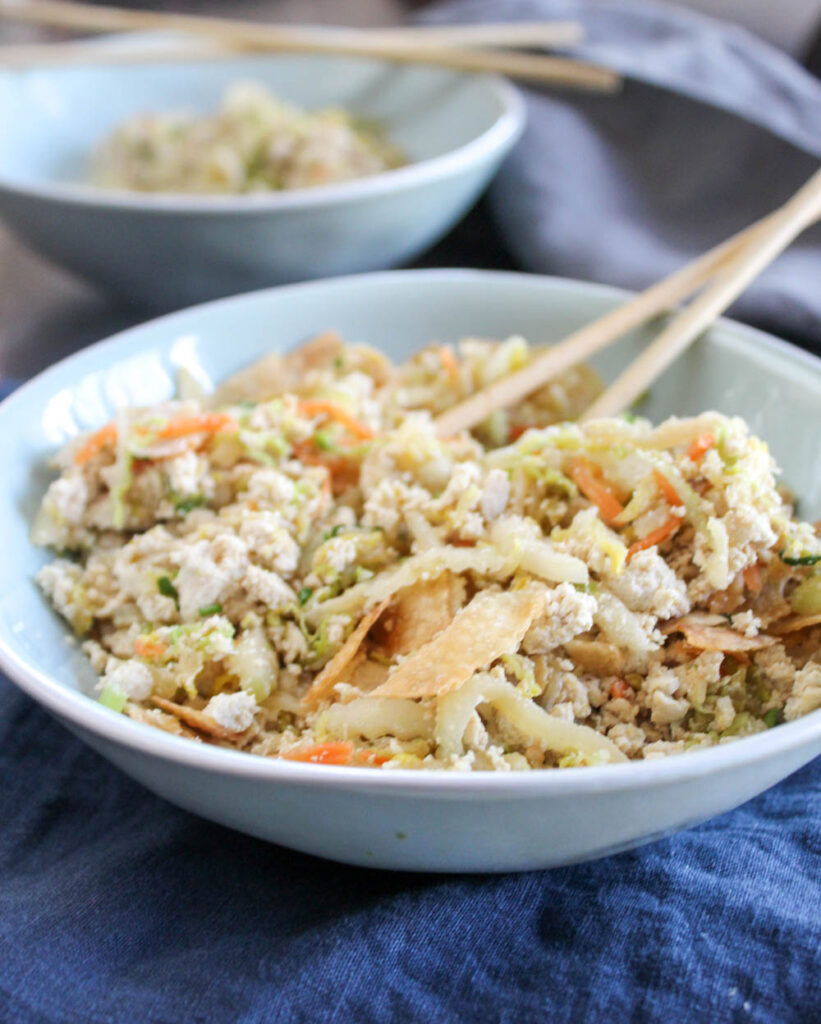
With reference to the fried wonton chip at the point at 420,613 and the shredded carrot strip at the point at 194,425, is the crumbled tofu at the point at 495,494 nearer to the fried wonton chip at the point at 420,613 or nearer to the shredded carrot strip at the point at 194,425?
the fried wonton chip at the point at 420,613

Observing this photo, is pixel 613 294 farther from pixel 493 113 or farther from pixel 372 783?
pixel 372 783

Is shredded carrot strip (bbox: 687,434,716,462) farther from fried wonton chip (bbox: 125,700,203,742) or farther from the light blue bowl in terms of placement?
the light blue bowl

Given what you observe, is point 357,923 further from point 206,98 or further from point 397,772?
point 206,98

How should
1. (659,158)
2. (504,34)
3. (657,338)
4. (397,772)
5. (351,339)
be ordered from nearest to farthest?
(397,772) < (657,338) < (351,339) < (659,158) < (504,34)

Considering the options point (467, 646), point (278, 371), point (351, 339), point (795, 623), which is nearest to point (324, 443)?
point (278, 371)

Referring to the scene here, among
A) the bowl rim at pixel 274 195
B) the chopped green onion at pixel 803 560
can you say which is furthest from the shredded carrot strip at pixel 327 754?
the bowl rim at pixel 274 195

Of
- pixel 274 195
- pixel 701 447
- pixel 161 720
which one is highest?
pixel 701 447

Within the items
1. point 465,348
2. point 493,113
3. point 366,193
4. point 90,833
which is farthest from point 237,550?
point 493,113
